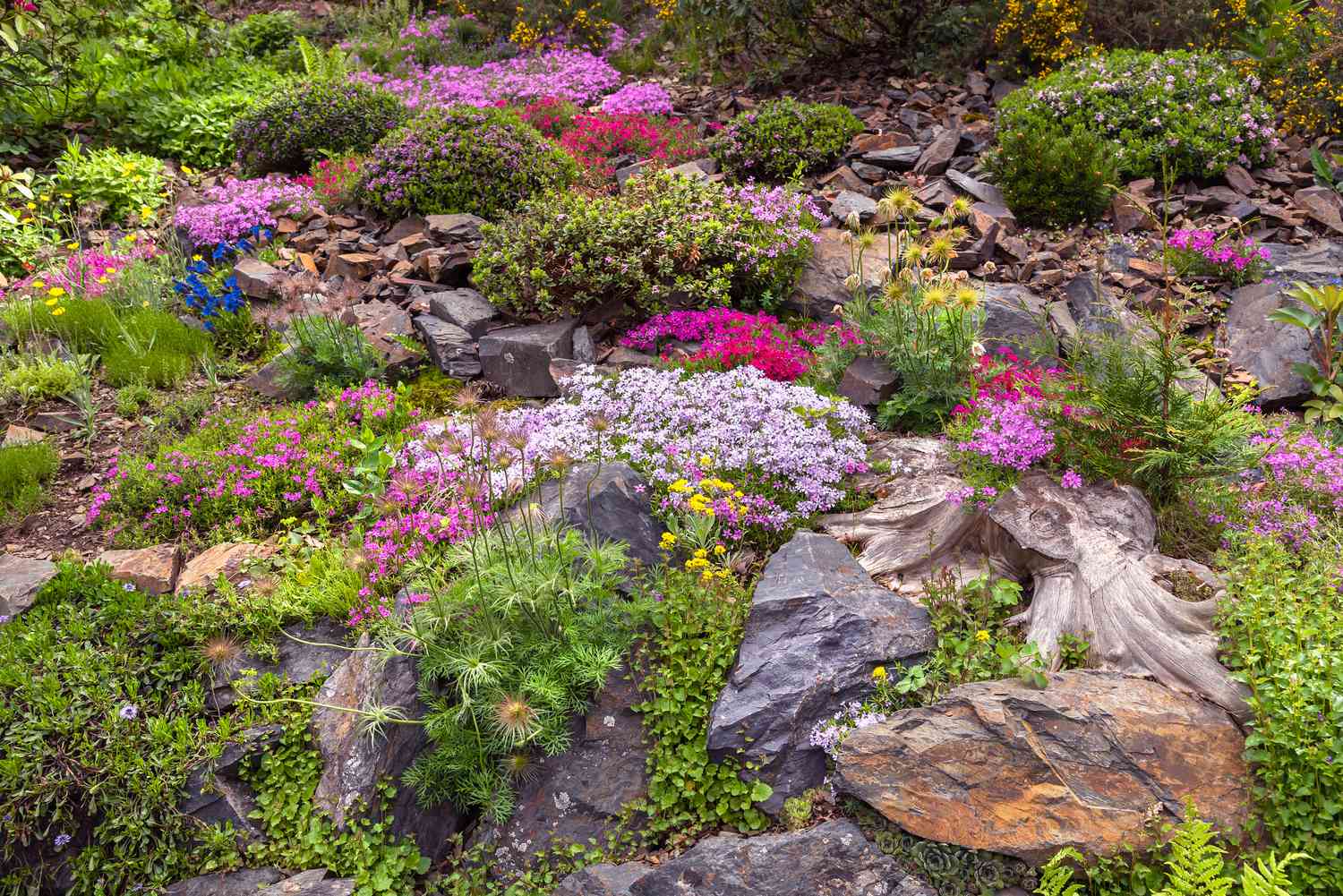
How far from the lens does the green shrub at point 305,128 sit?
11.4 metres

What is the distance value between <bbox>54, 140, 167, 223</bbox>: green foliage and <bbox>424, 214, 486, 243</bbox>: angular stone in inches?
147

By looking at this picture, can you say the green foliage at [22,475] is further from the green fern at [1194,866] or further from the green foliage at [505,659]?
the green fern at [1194,866]

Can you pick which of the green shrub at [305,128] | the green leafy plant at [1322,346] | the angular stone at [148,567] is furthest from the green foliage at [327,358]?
the green leafy plant at [1322,346]

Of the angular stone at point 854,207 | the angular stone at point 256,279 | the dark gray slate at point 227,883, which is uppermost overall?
the angular stone at point 854,207

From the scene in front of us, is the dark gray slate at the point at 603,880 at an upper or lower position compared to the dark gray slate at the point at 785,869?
lower

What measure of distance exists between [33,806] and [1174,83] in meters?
10.8

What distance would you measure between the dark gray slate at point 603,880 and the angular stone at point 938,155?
26.2 ft

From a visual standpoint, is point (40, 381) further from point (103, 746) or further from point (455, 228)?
point (103, 746)

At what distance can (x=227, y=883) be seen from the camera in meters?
4.26

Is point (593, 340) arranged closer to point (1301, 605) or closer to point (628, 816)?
point (628, 816)

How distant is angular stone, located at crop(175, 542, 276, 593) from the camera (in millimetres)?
5367

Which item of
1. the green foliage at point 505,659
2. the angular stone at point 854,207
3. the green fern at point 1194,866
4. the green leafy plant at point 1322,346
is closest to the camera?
the green fern at point 1194,866

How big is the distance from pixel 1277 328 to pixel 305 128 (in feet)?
34.1

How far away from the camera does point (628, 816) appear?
164 inches
